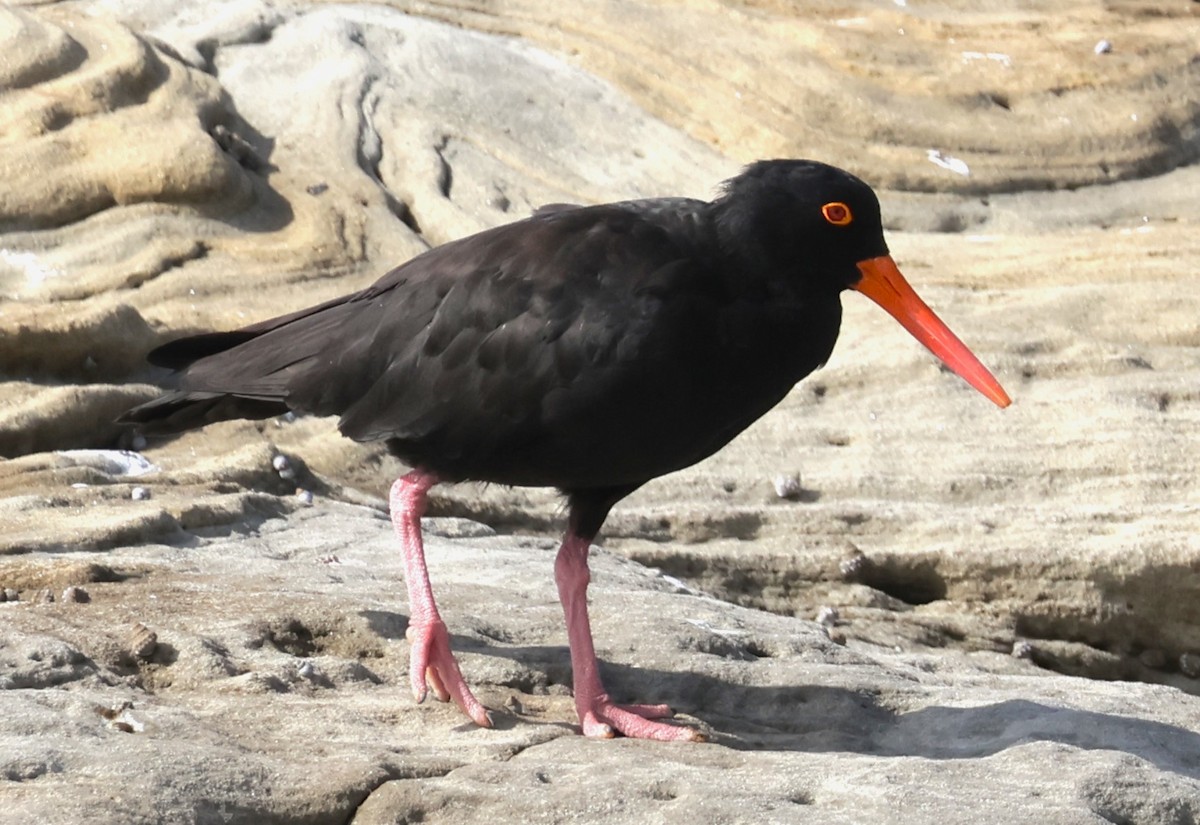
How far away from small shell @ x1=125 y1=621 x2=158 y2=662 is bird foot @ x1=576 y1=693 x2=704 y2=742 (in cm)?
123

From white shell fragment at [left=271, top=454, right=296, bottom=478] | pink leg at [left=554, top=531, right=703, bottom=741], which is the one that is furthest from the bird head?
white shell fragment at [left=271, top=454, right=296, bottom=478]

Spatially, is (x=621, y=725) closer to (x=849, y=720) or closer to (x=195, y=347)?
(x=849, y=720)

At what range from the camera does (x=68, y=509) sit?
578 centimetres

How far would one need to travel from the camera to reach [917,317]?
5.14 metres

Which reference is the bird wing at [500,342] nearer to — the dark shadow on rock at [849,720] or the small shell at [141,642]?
the dark shadow on rock at [849,720]

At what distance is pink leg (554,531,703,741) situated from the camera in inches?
178

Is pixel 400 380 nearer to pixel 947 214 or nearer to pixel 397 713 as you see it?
pixel 397 713

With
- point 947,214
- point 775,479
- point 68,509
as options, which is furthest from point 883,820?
point 947,214

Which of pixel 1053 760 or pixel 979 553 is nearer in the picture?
pixel 1053 760

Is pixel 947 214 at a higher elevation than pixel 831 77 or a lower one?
lower

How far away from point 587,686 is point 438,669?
45cm

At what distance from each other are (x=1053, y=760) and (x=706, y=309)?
1594mm

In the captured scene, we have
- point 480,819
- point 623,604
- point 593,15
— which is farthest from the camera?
point 593,15

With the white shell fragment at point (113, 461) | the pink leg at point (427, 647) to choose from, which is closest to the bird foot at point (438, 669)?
the pink leg at point (427, 647)
